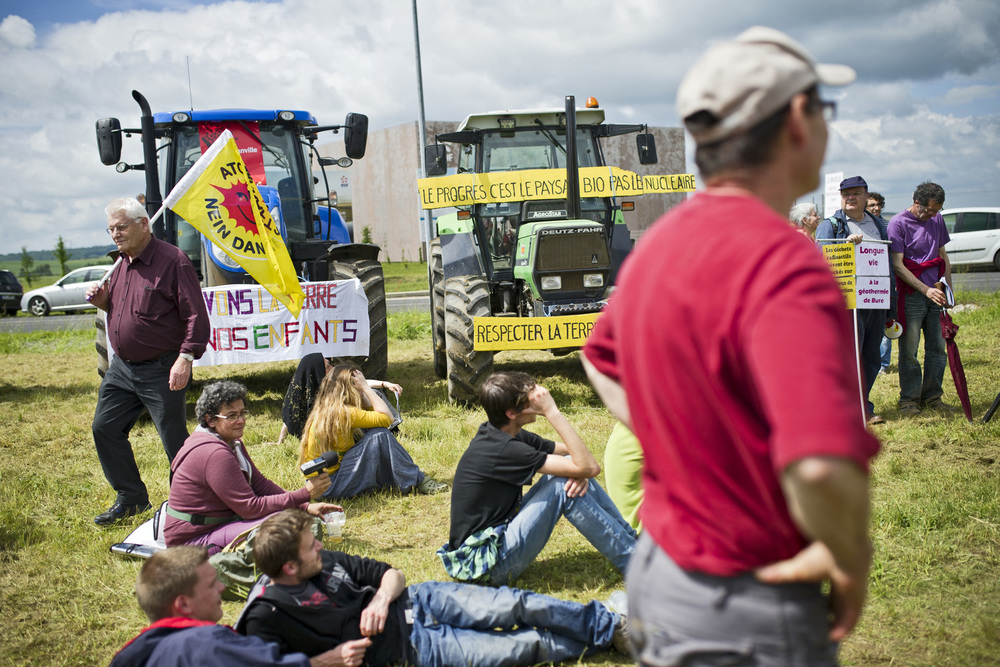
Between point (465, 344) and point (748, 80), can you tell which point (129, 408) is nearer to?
point (465, 344)

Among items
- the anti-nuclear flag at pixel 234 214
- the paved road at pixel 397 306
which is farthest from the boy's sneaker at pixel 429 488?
the paved road at pixel 397 306

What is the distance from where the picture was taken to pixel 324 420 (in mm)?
4945

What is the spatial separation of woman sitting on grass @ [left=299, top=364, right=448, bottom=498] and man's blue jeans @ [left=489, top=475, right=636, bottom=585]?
1.68 meters

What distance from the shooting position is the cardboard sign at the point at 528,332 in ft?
21.9

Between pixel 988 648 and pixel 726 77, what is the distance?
2.81 m

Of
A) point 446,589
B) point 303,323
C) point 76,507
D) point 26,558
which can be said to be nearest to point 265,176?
point 303,323

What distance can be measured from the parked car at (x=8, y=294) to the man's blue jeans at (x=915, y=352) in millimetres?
24340

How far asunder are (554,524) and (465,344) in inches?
138

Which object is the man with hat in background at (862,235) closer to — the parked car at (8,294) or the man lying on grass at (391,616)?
the man lying on grass at (391,616)

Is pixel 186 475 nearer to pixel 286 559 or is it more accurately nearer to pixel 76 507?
pixel 286 559

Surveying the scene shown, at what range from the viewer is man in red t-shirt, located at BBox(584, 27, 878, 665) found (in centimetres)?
105

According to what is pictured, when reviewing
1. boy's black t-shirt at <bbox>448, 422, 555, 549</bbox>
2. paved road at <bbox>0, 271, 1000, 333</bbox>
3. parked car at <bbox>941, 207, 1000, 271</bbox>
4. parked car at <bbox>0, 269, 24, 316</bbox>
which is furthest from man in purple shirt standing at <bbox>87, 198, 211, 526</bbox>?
parked car at <bbox>0, 269, 24, 316</bbox>

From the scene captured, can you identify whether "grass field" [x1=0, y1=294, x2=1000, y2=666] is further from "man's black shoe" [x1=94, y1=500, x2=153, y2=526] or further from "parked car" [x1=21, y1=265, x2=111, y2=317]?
"parked car" [x1=21, y1=265, x2=111, y2=317]

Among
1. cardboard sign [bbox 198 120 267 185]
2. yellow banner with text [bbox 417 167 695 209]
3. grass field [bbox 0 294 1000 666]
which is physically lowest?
grass field [bbox 0 294 1000 666]
